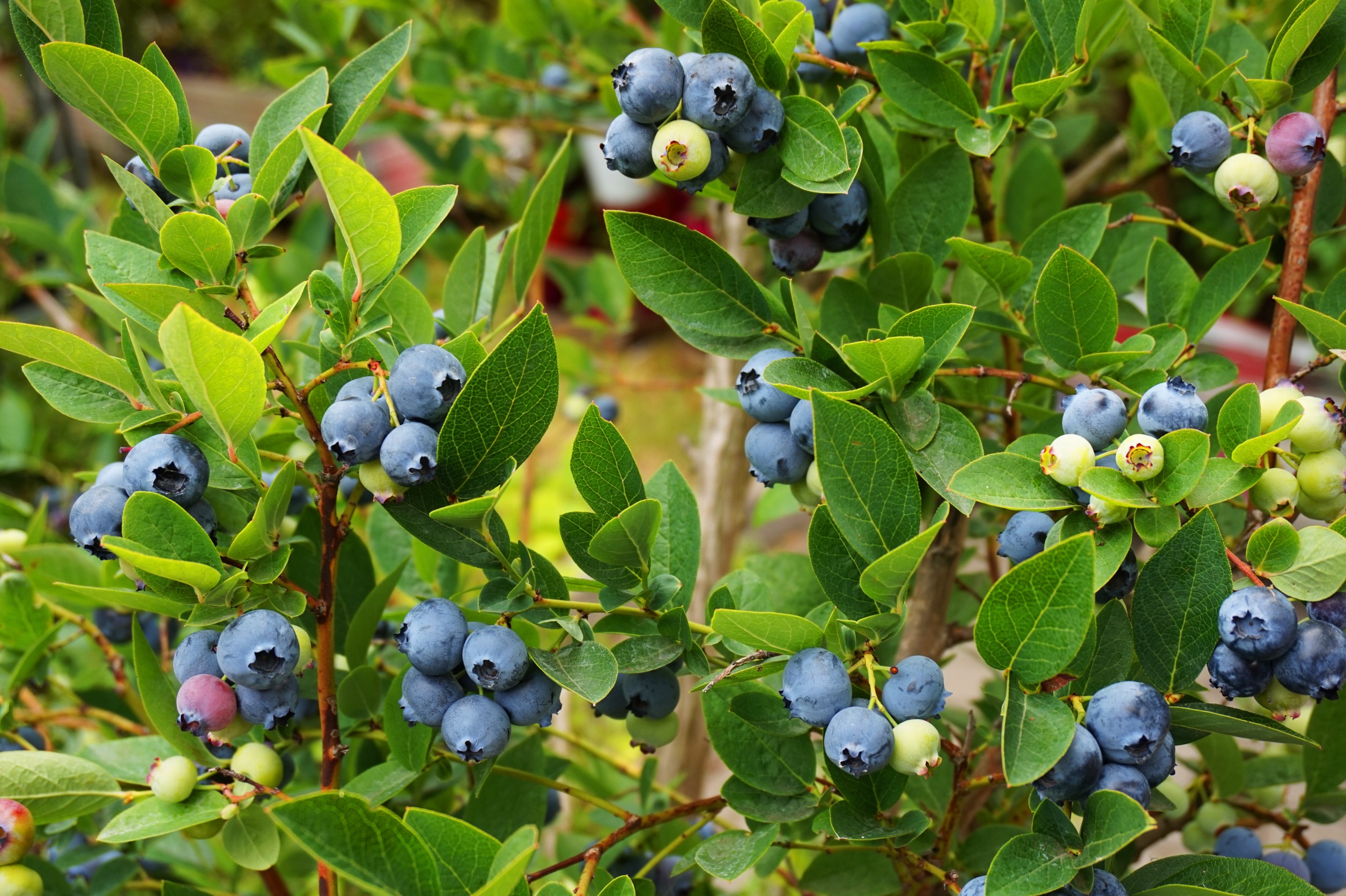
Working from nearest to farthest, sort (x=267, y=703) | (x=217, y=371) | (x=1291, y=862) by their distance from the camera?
(x=217, y=371)
(x=267, y=703)
(x=1291, y=862)

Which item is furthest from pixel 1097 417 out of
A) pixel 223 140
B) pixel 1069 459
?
pixel 223 140

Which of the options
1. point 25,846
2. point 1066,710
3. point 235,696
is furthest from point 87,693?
point 1066,710

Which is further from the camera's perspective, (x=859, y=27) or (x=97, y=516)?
(x=859, y=27)

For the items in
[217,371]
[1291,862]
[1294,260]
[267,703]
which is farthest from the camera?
[1291,862]

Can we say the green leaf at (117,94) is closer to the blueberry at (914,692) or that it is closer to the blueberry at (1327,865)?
the blueberry at (914,692)

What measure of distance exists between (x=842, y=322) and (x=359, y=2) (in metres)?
1.03

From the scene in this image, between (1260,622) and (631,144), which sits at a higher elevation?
(631,144)

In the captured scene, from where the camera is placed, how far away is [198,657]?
632 mm

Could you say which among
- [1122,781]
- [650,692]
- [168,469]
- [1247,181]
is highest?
[1247,181]

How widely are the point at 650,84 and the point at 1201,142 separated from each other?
0.41m

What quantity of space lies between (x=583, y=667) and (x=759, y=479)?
207mm

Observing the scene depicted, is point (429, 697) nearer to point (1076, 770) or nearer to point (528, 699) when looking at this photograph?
point (528, 699)

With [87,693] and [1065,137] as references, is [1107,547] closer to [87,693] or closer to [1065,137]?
[1065,137]

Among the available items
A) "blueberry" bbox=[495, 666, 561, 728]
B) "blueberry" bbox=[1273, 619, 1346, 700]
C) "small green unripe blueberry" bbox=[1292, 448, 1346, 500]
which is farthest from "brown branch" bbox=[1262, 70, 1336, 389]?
"blueberry" bbox=[495, 666, 561, 728]
